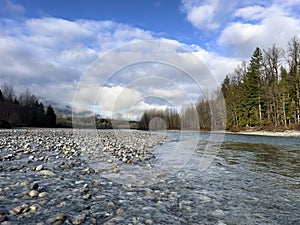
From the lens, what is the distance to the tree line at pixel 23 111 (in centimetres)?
4661

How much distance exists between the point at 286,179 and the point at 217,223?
12.3 ft

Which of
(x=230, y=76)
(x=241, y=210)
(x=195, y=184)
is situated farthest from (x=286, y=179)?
(x=230, y=76)

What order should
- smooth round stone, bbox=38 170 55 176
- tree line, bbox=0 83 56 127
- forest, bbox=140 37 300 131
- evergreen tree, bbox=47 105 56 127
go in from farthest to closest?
evergreen tree, bbox=47 105 56 127
tree line, bbox=0 83 56 127
forest, bbox=140 37 300 131
smooth round stone, bbox=38 170 55 176

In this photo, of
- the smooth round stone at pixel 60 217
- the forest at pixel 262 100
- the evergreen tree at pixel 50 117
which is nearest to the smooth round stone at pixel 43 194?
the smooth round stone at pixel 60 217

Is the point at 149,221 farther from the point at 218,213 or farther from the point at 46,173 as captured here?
the point at 46,173

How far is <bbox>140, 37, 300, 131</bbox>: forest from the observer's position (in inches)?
1293

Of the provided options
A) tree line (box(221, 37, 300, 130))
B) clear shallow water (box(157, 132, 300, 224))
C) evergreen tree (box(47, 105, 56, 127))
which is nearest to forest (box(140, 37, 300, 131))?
tree line (box(221, 37, 300, 130))

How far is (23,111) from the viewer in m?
56.0

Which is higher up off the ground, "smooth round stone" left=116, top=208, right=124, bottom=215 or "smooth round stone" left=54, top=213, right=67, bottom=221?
"smooth round stone" left=54, top=213, right=67, bottom=221

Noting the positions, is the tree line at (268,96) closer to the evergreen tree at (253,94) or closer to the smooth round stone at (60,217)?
the evergreen tree at (253,94)

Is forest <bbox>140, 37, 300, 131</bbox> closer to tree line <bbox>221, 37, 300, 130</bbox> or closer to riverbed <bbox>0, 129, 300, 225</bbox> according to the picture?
tree line <bbox>221, 37, 300, 130</bbox>

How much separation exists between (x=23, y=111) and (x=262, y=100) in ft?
178

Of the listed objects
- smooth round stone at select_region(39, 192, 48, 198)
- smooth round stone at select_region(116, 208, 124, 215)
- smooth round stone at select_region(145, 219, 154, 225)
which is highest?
smooth round stone at select_region(39, 192, 48, 198)

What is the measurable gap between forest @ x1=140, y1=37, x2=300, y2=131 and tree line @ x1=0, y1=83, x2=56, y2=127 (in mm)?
29804
